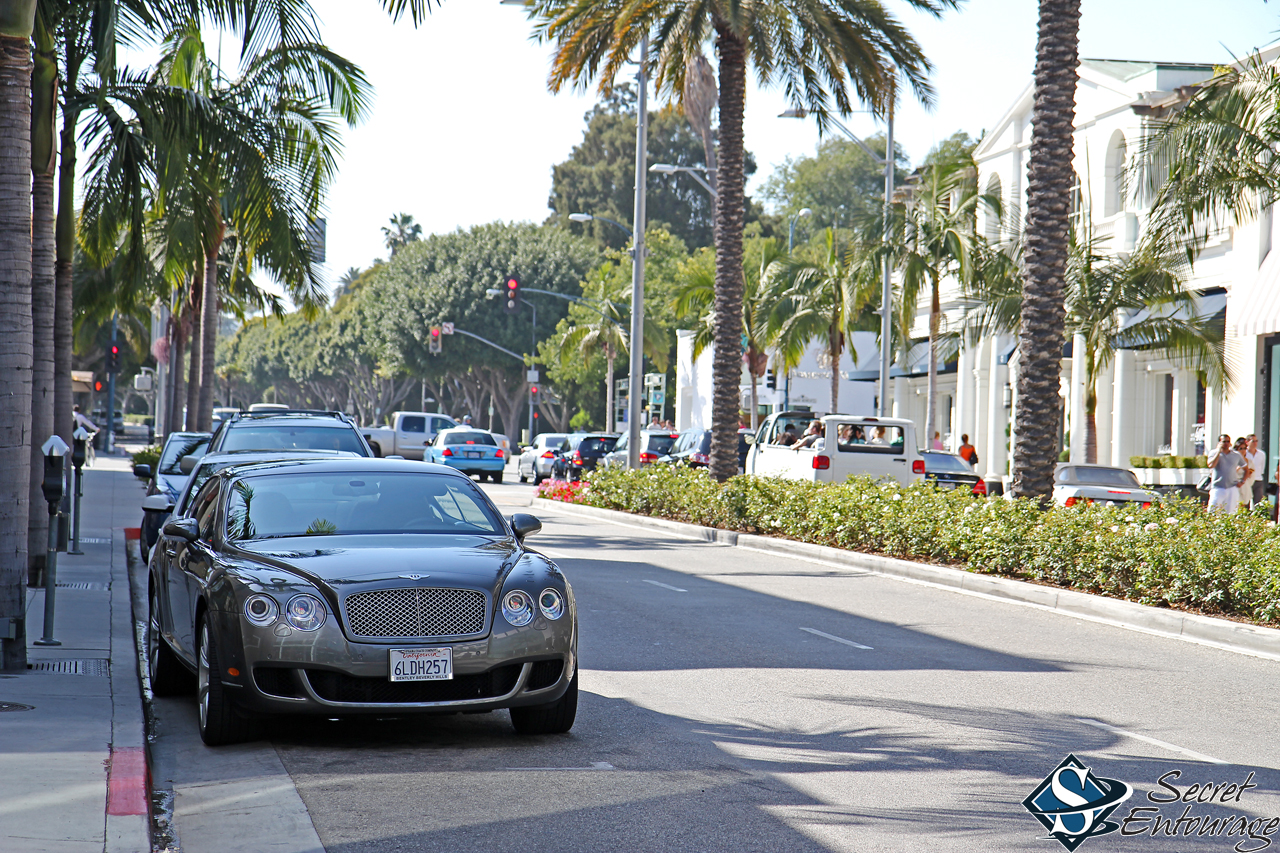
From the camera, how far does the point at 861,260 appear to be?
3428 centimetres

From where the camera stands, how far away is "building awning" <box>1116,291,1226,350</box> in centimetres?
2842

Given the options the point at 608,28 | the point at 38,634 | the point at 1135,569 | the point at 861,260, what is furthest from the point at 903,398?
the point at 38,634

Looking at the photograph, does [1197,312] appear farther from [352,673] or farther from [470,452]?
[352,673]

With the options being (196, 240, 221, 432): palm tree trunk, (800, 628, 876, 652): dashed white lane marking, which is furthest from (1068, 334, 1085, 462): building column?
(800, 628, 876, 652): dashed white lane marking

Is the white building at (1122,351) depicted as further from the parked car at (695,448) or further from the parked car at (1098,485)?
the parked car at (695,448)

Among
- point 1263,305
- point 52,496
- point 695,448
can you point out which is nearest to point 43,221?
point 52,496

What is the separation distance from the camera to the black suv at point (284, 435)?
17219 millimetres

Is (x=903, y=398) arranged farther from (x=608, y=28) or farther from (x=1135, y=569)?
(x=1135, y=569)

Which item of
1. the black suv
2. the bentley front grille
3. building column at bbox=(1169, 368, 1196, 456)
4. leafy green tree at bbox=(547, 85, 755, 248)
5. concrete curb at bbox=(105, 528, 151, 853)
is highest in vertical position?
leafy green tree at bbox=(547, 85, 755, 248)

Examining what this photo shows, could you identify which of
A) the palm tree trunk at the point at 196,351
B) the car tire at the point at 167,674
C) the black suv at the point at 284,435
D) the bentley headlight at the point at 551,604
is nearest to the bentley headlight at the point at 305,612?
the bentley headlight at the point at 551,604

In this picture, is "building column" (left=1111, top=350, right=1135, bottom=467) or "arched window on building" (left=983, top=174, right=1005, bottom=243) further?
"arched window on building" (left=983, top=174, right=1005, bottom=243)

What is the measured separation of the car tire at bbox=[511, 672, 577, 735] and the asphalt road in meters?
0.08

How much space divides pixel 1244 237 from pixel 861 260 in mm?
9271

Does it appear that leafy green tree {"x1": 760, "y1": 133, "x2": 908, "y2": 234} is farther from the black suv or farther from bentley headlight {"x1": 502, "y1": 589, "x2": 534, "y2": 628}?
bentley headlight {"x1": 502, "y1": 589, "x2": 534, "y2": 628}
